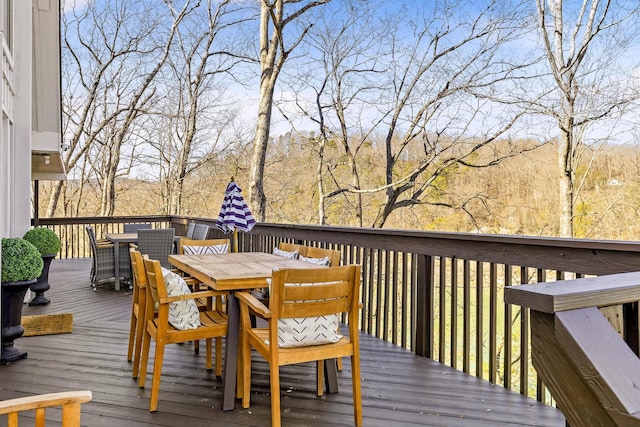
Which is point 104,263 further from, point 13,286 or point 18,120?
point 13,286

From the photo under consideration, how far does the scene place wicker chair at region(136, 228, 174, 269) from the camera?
6130 millimetres

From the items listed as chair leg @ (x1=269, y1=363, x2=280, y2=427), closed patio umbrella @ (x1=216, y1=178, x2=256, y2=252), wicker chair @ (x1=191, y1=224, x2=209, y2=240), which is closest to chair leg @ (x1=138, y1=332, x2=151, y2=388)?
chair leg @ (x1=269, y1=363, x2=280, y2=427)

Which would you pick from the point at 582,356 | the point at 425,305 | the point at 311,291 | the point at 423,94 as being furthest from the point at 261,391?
the point at 423,94

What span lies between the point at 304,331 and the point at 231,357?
59 centimetres

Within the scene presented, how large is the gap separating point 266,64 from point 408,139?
4.38 m

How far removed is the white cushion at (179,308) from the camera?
2.71 metres

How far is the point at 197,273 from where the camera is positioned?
3152mm

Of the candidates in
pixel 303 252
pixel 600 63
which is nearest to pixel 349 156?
pixel 600 63

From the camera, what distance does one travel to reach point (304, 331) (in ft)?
7.82

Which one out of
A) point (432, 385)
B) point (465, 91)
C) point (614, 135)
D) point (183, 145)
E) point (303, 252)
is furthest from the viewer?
point (183, 145)

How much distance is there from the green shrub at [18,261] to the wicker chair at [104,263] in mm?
2887

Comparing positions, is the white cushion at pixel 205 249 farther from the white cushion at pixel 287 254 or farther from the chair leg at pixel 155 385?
the chair leg at pixel 155 385

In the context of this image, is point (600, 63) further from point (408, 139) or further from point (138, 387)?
point (138, 387)

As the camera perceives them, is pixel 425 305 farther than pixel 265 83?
No
